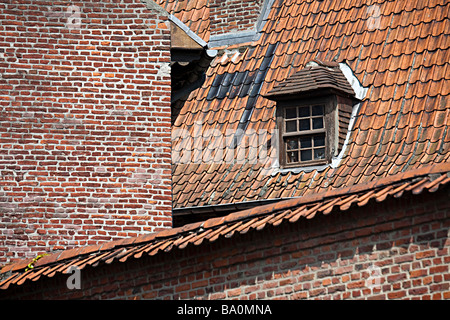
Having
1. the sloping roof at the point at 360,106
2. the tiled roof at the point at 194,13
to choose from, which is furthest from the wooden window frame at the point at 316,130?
the tiled roof at the point at 194,13

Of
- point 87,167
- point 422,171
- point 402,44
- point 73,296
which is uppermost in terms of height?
point 402,44

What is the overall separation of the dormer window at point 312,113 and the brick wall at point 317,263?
135 inches

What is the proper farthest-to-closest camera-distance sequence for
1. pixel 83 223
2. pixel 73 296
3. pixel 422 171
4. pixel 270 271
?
pixel 83 223, pixel 73 296, pixel 270 271, pixel 422 171

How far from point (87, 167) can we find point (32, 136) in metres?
0.94

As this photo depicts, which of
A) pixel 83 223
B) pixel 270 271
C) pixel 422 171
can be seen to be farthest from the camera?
pixel 83 223

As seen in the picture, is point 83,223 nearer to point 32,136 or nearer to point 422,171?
point 32,136

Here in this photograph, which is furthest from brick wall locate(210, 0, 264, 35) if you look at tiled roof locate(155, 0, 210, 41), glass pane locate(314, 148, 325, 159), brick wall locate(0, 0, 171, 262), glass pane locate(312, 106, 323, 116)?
glass pane locate(314, 148, 325, 159)

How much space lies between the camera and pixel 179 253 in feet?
39.7

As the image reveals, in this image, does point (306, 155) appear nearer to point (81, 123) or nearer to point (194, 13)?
point (81, 123)

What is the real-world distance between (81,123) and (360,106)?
13.9ft

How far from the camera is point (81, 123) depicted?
14.8 m

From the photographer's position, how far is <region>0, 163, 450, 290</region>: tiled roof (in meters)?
10.6

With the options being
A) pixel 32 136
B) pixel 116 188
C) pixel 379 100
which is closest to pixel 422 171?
pixel 379 100

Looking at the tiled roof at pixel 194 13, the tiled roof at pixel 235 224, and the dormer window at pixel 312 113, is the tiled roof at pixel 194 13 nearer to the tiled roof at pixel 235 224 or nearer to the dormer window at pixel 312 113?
the dormer window at pixel 312 113
